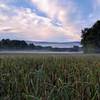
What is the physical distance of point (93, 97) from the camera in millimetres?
3580

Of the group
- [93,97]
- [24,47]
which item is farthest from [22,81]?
[24,47]

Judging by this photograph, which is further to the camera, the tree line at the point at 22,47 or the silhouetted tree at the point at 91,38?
the silhouetted tree at the point at 91,38

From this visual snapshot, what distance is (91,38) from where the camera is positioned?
115ft

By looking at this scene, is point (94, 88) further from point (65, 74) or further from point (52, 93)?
point (65, 74)


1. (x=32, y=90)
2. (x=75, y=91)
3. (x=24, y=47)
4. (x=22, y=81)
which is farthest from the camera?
(x=24, y=47)

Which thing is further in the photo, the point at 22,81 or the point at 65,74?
the point at 65,74

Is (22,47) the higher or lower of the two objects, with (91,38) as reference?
lower

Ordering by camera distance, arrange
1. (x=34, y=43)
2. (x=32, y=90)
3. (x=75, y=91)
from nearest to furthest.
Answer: (x=75, y=91) < (x=32, y=90) < (x=34, y=43)

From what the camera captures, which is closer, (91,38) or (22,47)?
(22,47)

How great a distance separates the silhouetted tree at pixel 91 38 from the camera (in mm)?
34259

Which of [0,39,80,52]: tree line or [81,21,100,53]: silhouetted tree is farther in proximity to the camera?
[81,21,100,53]: silhouetted tree

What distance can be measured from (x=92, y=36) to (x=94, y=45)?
150cm

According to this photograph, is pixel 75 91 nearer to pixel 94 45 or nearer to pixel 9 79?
pixel 9 79

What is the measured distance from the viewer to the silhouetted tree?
1349 inches
